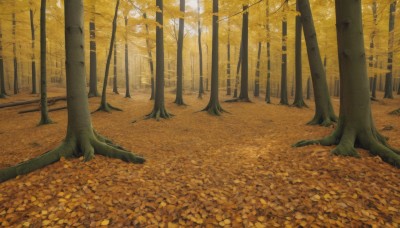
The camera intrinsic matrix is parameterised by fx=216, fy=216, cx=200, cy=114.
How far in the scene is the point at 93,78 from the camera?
16.4 m

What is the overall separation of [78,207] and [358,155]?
5.19 meters

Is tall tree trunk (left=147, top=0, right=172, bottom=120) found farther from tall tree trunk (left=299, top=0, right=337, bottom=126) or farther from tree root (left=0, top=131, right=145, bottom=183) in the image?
tall tree trunk (left=299, top=0, right=337, bottom=126)

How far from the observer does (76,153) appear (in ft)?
16.2

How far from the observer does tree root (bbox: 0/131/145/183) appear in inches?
168

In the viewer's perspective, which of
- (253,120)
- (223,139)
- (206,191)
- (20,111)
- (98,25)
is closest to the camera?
(206,191)

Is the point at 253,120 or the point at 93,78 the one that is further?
the point at 93,78

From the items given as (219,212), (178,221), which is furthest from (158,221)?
(219,212)

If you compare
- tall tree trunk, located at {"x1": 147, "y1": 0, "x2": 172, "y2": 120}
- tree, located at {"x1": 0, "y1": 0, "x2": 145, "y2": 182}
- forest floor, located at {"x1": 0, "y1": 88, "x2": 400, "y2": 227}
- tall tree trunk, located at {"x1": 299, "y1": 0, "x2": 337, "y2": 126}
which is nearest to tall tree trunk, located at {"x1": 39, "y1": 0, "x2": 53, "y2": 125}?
forest floor, located at {"x1": 0, "y1": 88, "x2": 400, "y2": 227}

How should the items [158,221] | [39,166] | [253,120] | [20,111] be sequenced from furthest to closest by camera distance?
[20,111] → [253,120] → [39,166] → [158,221]

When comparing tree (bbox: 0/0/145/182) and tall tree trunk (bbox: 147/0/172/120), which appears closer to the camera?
tree (bbox: 0/0/145/182)

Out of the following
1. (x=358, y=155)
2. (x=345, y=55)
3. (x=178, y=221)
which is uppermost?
(x=345, y=55)

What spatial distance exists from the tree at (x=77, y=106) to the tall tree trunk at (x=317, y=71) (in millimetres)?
7360

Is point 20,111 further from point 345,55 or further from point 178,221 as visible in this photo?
point 345,55

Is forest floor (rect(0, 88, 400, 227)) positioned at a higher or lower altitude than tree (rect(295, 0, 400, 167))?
lower
